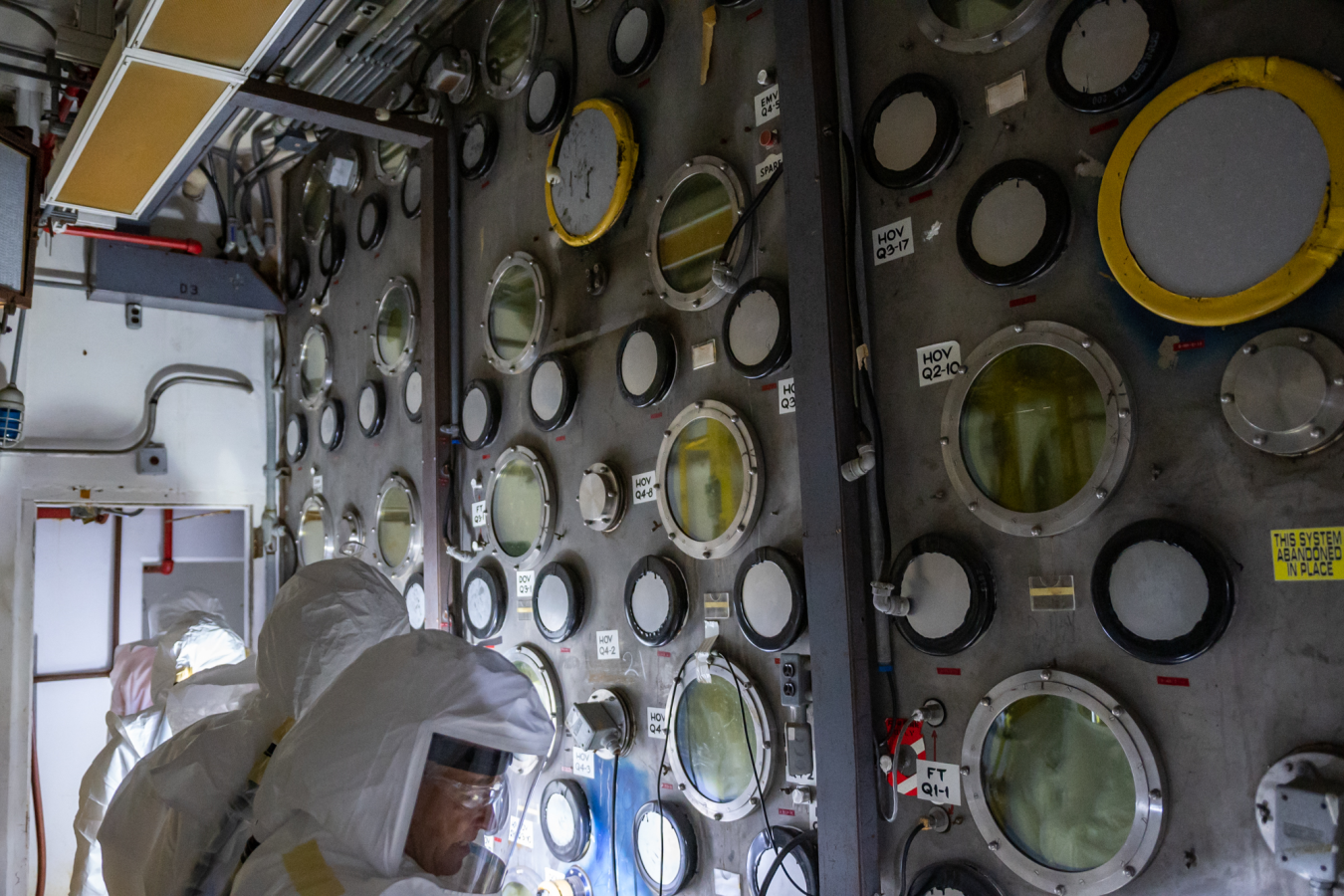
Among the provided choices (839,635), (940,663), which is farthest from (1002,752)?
(839,635)

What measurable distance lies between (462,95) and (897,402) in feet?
8.37

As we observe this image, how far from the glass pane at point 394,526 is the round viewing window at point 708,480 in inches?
69.1

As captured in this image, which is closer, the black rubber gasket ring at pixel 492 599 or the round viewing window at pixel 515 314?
the round viewing window at pixel 515 314

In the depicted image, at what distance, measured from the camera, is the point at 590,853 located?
2.84m

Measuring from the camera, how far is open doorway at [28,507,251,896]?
4.60 m

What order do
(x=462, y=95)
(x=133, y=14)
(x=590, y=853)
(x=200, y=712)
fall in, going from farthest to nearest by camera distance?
(x=462, y=95) < (x=200, y=712) < (x=590, y=853) < (x=133, y=14)

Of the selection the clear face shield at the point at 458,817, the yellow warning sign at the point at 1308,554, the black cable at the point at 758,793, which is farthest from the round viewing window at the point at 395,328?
the yellow warning sign at the point at 1308,554

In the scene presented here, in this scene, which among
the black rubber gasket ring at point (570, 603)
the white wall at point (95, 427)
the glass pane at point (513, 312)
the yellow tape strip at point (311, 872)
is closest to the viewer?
the yellow tape strip at point (311, 872)


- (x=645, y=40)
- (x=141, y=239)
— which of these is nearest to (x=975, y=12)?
(x=645, y=40)

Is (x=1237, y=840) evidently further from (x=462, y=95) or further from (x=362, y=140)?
(x=362, y=140)

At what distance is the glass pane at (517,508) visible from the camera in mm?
3193

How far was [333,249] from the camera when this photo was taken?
4801 mm

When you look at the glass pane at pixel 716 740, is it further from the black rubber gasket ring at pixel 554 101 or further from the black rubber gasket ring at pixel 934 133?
the black rubber gasket ring at pixel 554 101

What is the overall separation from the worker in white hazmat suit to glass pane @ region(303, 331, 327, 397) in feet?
5.05
